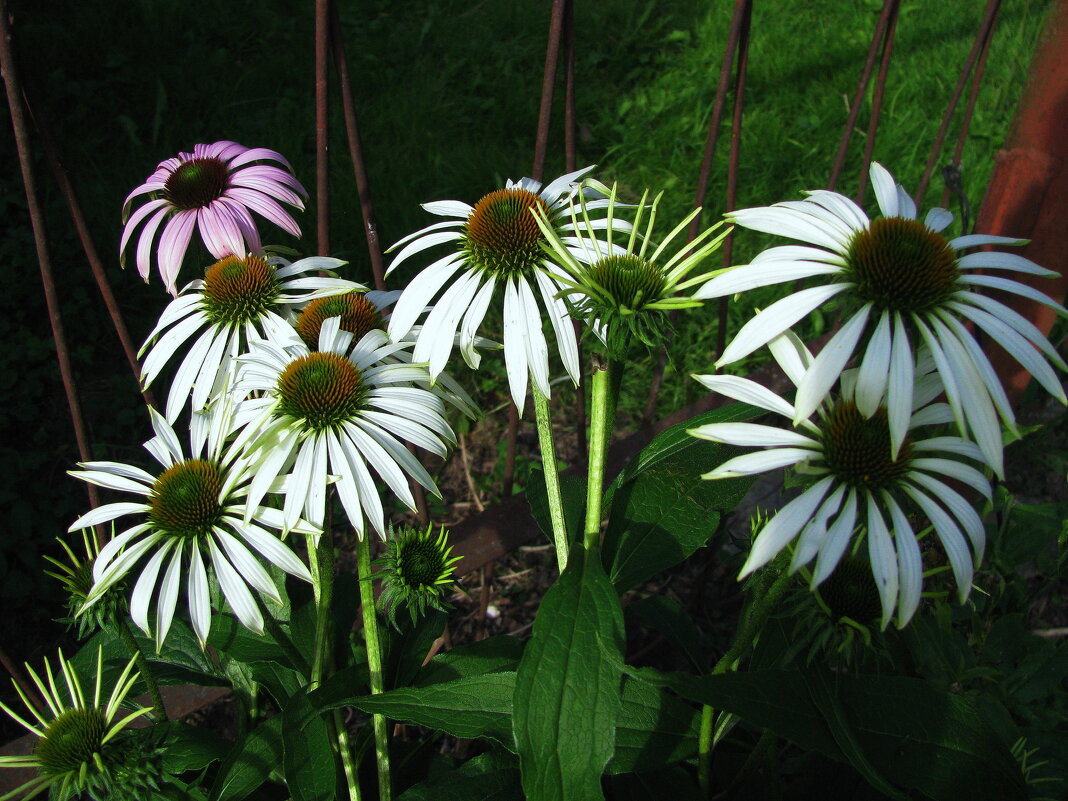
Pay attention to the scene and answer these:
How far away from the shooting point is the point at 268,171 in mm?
1079

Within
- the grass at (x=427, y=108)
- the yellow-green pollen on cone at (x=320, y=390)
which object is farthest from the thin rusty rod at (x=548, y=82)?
the grass at (x=427, y=108)

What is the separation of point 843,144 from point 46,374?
203 centimetres

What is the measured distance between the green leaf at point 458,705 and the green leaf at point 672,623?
0.43m

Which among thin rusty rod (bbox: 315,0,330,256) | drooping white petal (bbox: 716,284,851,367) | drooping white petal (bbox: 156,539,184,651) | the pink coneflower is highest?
thin rusty rod (bbox: 315,0,330,256)

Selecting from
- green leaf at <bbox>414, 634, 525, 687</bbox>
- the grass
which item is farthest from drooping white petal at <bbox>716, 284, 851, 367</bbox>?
the grass

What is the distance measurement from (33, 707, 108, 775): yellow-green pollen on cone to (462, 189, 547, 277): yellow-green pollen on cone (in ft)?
2.01

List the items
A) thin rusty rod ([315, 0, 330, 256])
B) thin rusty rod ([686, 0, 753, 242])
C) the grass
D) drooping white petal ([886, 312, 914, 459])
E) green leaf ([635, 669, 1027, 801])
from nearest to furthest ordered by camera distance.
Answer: drooping white petal ([886, 312, 914, 459]) → green leaf ([635, 669, 1027, 801]) → thin rusty rod ([315, 0, 330, 256]) → thin rusty rod ([686, 0, 753, 242]) → the grass

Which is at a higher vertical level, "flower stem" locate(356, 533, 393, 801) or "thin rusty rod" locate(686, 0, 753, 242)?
"thin rusty rod" locate(686, 0, 753, 242)

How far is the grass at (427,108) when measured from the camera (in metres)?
2.28

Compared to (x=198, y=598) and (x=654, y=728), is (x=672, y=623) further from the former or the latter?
(x=198, y=598)

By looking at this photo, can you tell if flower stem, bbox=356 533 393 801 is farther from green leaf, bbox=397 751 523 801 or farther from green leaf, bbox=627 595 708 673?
green leaf, bbox=627 595 708 673

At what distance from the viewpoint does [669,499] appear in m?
0.95

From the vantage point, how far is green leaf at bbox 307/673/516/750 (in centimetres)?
81

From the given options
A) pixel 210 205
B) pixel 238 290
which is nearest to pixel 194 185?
pixel 210 205
